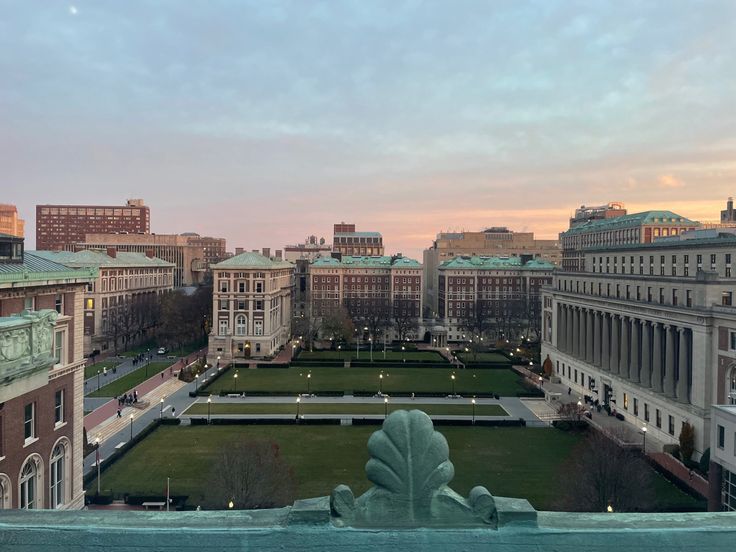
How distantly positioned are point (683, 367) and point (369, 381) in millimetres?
31135

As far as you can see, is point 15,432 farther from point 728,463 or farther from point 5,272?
point 728,463

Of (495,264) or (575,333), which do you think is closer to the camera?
(575,333)

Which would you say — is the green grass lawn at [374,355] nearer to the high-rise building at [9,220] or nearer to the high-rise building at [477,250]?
the high-rise building at [477,250]

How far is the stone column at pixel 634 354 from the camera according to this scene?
155ft

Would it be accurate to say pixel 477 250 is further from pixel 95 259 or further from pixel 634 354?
pixel 634 354

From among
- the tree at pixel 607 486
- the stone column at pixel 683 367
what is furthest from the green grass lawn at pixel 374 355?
the tree at pixel 607 486

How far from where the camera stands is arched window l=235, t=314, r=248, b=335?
251ft

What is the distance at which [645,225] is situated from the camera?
11200cm

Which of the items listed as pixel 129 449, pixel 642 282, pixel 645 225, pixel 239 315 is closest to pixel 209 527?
pixel 129 449

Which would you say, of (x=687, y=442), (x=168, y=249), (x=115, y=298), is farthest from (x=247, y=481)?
(x=168, y=249)

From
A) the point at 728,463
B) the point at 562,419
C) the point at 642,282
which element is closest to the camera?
the point at 728,463

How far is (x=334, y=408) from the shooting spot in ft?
159

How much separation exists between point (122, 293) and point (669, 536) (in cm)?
9242

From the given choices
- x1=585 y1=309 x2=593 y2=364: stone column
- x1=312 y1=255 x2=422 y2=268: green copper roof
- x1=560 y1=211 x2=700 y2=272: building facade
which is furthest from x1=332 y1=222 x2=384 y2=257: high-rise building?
x1=585 y1=309 x2=593 y2=364: stone column
